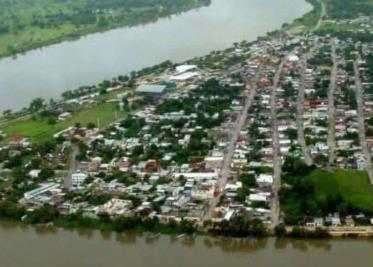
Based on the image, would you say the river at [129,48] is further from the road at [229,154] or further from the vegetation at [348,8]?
the road at [229,154]

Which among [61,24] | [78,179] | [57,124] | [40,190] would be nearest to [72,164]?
[78,179]

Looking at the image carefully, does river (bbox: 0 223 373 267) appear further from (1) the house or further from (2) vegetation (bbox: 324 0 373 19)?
(2) vegetation (bbox: 324 0 373 19)

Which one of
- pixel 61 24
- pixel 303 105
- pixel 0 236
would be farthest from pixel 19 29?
pixel 0 236

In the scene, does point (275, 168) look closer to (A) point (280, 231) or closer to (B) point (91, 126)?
(A) point (280, 231)

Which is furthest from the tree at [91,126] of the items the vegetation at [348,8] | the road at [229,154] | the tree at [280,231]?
the vegetation at [348,8]

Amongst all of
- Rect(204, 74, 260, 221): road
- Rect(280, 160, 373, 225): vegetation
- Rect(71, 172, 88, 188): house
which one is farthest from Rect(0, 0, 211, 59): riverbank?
Rect(280, 160, 373, 225): vegetation

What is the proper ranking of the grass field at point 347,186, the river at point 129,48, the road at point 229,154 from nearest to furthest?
the grass field at point 347,186, the road at point 229,154, the river at point 129,48

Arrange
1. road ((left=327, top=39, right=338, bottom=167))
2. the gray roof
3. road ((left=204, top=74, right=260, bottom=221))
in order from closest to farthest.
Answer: road ((left=204, top=74, right=260, bottom=221)) < road ((left=327, top=39, right=338, bottom=167)) < the gray roof
